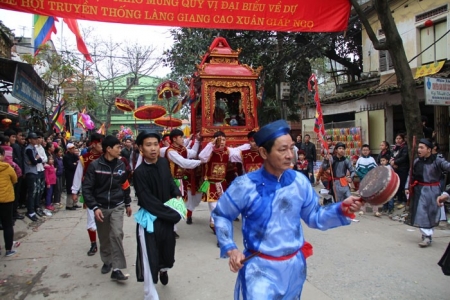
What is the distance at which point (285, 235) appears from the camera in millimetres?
2393

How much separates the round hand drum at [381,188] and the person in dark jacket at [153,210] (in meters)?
2.19

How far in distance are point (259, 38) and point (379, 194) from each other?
1321cm

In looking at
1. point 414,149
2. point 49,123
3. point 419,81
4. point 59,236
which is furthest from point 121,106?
point 419,81

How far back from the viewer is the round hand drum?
84.2 inches

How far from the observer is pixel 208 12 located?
5.85 meters

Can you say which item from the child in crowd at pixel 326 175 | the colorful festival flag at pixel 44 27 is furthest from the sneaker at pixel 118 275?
the child in crowd at pixel 326 175

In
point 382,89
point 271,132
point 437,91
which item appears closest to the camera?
point 271,132

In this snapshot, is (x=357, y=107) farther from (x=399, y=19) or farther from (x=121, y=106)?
(x=121, y=106)

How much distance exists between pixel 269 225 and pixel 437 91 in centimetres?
646

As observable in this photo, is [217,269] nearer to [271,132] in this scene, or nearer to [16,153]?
[271,132]

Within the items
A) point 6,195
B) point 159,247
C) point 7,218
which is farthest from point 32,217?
point 159,247

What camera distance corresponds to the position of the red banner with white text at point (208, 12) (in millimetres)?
5320

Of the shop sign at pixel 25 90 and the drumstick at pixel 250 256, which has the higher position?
the shop sign at pixel 25 90

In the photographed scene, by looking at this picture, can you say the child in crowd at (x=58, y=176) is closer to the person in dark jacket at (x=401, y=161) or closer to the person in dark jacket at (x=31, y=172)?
the person in dark jacket at (x=31, y=172)
